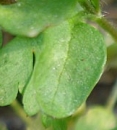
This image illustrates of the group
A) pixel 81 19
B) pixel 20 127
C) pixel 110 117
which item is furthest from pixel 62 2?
pixel 20 127

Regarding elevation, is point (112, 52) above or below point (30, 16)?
below

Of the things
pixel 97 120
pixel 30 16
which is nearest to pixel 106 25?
pixel 30 16

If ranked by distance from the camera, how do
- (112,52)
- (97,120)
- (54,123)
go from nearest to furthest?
(54,123), (112,52), (97,120)

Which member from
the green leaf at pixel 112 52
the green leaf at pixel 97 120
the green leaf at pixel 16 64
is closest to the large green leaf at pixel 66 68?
the green leaf at pixel 16 64

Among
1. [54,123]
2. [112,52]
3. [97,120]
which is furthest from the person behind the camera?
[97,120]

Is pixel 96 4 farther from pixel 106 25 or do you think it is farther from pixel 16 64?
pixel 16 64

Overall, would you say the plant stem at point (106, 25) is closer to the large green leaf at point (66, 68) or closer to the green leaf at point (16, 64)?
the large green leaf at point (66, 68)
